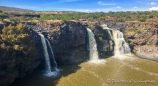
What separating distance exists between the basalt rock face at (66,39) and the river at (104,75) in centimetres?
207

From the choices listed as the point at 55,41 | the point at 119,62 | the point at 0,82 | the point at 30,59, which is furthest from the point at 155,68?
the point at 0,82

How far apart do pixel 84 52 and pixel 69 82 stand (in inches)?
465

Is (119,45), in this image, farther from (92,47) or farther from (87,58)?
(87,58)

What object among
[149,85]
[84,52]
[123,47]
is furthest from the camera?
[123,47]

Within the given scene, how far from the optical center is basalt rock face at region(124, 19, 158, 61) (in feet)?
129

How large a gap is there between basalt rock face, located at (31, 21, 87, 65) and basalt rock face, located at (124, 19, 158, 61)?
1389 centimetres

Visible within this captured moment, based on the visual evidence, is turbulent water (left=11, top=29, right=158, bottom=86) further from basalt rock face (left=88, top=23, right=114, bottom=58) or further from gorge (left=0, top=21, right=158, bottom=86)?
basalt rock face (left=88, top=23, right=114, bottom=58)

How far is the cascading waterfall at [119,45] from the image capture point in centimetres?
4099

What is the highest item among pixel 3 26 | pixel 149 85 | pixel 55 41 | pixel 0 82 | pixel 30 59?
pixel 3 26

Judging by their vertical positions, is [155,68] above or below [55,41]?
below

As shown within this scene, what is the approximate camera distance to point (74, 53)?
3494 cm

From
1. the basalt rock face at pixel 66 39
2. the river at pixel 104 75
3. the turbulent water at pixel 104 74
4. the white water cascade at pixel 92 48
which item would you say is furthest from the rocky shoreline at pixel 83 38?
the river at pixel 104 75

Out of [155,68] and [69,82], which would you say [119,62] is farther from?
[69,82]

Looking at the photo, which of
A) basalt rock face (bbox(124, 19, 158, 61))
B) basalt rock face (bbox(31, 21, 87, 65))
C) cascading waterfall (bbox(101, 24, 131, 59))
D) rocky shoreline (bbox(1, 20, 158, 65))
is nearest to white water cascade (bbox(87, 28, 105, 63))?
rocky shoreline (bbox(1, 20, 158, 65))
